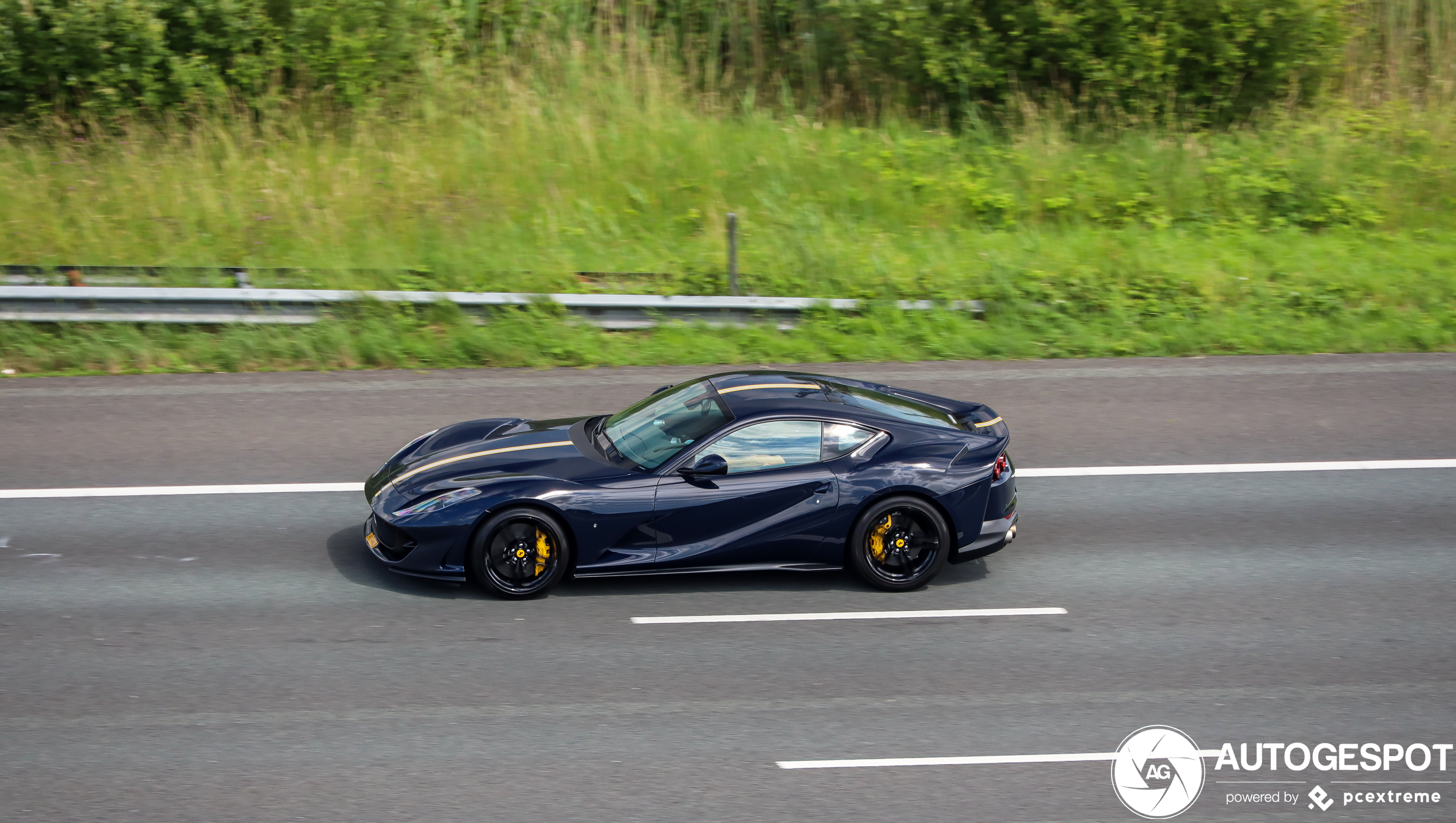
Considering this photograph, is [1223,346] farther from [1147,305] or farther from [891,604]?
[891,604]

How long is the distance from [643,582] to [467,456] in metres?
1.34

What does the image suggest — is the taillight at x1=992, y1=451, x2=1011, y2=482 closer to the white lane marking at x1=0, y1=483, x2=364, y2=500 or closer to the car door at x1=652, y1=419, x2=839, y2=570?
the car door at x1=652, y1=419, x2=839, y2=570

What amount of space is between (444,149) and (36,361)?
6271 millimetres

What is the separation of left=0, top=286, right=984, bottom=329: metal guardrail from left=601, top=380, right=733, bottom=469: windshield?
4573 millimetres

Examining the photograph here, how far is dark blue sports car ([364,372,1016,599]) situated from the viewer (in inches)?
289

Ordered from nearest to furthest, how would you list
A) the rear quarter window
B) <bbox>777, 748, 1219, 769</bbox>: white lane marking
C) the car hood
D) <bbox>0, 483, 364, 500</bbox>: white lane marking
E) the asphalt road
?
the asphalt road
<bbox>777, 748, 1219, 769</bbox>: white lane marking
the car hood
the rear quarter window
<bbox>0, 483, 364, 500</bbox>: white lane marking

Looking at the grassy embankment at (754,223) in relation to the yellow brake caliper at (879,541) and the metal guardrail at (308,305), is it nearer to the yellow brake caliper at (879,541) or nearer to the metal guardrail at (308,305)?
the metal guardrail at (308,305)

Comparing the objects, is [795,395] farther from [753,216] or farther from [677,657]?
[753,216]

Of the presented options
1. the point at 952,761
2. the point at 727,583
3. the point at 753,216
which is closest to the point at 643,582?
the point at 727,583

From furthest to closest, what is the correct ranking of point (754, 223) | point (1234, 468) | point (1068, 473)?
point (754, 223), point (1234, 468), point (1068, 473)

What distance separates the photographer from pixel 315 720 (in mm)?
6031

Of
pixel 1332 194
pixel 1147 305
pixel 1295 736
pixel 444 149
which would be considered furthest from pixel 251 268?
pixel 1332 194

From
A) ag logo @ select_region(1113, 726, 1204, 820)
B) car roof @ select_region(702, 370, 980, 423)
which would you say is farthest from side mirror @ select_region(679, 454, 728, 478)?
ag logo @ select_region(1113, 726, 1204, 820)

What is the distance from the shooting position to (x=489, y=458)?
772cm
